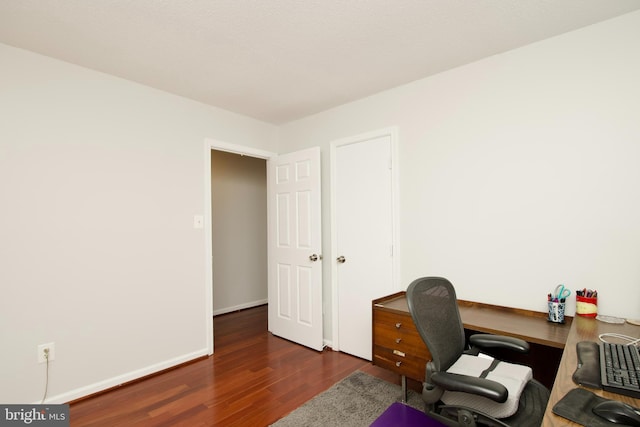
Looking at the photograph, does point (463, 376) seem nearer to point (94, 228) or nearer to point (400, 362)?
point (400, 362)

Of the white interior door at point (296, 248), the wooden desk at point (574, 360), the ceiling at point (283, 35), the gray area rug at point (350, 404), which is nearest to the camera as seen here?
the wooden desk at point (574, 360)

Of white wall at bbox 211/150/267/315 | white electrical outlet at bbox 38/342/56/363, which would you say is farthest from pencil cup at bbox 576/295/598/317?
white wall at bbox 211/150/267/315

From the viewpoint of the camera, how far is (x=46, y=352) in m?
2.18

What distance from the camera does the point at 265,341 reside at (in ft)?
11.2

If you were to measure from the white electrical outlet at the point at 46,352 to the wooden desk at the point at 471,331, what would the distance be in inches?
90.5

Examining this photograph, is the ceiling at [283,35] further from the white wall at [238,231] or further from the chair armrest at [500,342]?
the white wall at [238,231]

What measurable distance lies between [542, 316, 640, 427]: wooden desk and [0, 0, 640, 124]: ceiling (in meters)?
1.73

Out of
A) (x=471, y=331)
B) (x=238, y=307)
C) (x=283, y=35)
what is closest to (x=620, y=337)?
(x=471, y=331)

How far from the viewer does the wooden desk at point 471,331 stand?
186 centimetres

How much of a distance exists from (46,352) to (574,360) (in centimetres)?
309

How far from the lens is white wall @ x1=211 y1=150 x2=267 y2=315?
4387 mm

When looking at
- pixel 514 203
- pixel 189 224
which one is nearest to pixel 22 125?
pixel 189 224

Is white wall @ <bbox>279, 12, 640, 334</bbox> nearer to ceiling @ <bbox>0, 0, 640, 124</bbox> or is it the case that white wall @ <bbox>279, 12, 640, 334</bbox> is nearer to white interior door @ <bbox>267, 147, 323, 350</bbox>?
ceiling @ <bbox>0, 0, 640, 124</bbox>

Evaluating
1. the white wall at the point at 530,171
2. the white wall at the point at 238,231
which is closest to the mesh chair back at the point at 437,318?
the white wall at the point at 530,171
